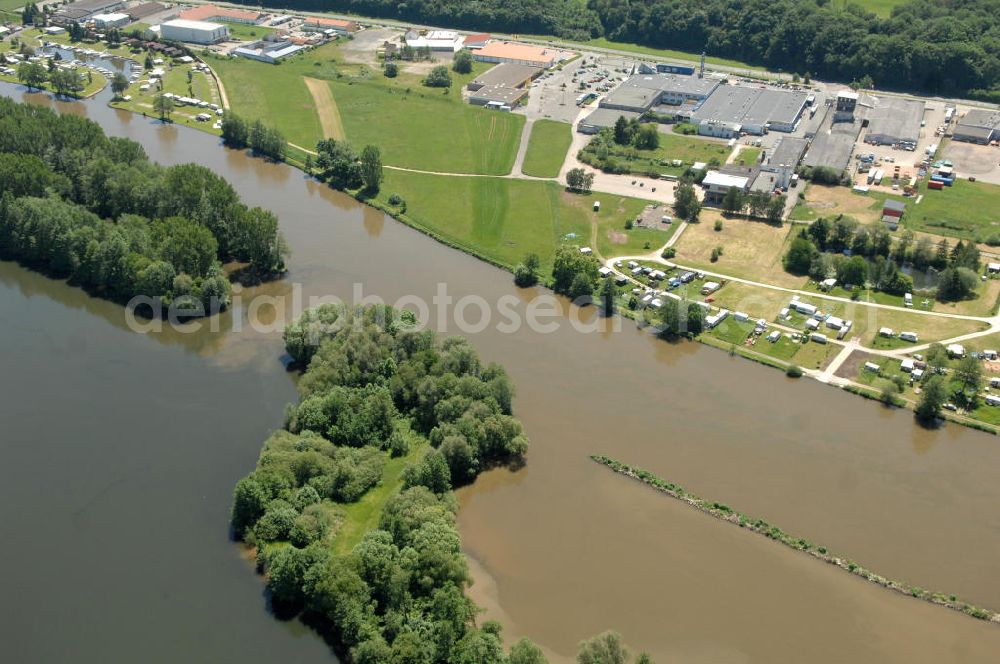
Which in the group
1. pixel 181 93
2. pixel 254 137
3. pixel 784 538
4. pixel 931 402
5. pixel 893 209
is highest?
pixel 181 93

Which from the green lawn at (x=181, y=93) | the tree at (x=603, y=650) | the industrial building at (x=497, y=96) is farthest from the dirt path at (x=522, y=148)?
the tree at (x=603, y=650)

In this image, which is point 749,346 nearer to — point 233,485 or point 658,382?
point 658,382

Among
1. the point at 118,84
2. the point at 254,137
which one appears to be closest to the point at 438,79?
the point at 254,137

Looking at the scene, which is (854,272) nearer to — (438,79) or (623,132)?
(623,132)

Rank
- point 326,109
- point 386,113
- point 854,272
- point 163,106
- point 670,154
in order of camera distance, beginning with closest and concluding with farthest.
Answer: point 854,272 < point 670,154 < point 163,106 < point 386,113 < point 326,109

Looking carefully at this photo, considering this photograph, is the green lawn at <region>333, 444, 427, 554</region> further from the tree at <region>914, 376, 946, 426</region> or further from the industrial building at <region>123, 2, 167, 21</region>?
the industrial building at <region>123, 2, 167, 21</region>

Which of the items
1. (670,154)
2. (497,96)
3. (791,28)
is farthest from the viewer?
(791,28)

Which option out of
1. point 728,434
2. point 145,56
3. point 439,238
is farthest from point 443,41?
point 728,434
